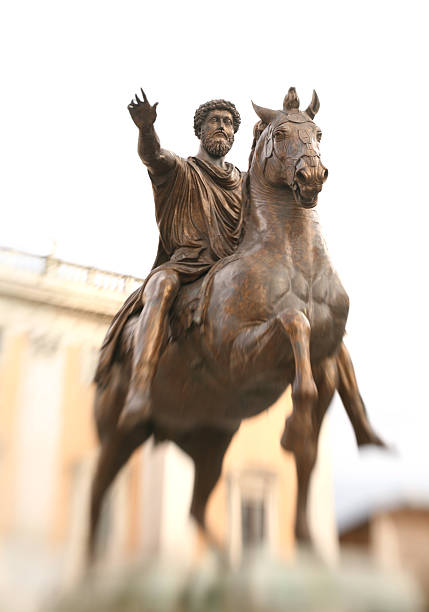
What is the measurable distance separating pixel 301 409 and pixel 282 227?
0.99 metres

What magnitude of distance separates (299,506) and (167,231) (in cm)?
173

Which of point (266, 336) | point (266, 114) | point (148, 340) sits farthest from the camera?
point (266, 114)

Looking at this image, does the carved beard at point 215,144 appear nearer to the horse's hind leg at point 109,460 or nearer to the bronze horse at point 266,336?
the bronze horse at point 266,336

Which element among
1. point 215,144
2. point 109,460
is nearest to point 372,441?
point 109,460

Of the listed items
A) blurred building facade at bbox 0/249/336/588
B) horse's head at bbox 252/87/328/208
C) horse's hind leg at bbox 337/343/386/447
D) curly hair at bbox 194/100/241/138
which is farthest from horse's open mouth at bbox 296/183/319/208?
blurred building facade at bbox 0/249/336/588

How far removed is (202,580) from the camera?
303cm

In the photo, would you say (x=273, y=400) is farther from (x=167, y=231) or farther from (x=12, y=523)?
(x=12, y=523)

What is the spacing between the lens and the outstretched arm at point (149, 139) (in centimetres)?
391

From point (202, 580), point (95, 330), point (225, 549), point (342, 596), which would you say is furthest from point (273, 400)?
point (95, 330)

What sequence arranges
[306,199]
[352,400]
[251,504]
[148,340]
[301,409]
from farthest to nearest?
[251,504] < [352,400] < [148,340] < [306,199] < [301,409]

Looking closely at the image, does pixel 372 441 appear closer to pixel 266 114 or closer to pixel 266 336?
pixel 266 336

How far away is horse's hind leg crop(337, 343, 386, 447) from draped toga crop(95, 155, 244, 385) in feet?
2.73

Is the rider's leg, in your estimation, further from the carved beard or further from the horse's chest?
the carved beard

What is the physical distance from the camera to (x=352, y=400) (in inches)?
146
